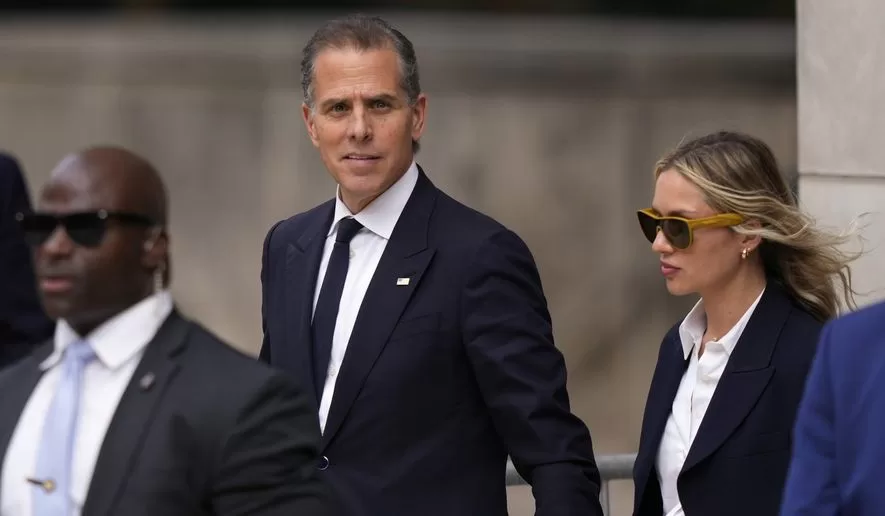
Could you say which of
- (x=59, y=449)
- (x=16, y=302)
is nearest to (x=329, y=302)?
(x=59, y=449)

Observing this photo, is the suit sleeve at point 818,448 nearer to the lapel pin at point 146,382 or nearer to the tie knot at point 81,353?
the lapel pin at point 146,382

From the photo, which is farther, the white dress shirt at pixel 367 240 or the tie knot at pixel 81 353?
the white dress shirt at pixel 367 240

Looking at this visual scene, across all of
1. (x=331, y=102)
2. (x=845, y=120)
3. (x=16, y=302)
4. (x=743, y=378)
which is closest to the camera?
(x=743, y=378)

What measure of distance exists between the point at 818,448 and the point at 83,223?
137 cm

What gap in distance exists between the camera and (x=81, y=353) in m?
3.32

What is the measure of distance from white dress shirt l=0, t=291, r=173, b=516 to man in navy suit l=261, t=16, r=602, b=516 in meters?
0.96

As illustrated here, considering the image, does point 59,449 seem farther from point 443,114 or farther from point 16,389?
point 443,114

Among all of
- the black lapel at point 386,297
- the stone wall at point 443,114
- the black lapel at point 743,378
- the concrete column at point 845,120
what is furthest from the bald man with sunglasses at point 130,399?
the stone wall at point 443,114

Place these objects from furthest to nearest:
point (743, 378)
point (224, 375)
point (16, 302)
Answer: point (16, 302)
point (743, 378)
point (224, 375)

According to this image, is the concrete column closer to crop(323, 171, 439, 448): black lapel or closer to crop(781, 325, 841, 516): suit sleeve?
crop(323, 171, 439, 448): black lapel

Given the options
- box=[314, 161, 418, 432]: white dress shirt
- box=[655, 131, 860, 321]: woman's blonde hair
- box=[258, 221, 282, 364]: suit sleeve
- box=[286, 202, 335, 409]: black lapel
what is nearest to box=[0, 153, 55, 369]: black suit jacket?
box=[258, 221, 282, 364]: suit sleeve

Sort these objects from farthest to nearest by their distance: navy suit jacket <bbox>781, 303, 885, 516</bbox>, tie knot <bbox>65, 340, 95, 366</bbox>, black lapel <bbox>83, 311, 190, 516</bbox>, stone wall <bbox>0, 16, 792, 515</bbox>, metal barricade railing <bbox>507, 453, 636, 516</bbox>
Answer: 1. stone wall <bbox>0, 16, 792, 515</bbox>
2. metal barricade railing <bbox>507, 453, 636, 516</bbox>
3. tie knot <bbox>65, 340, 95, 366</bbox>
4. black lapel <bbox>83, 311, 190, 516</bbox>
5. navy suit jacket <bbox>781, 303, 885, 516</bbox>

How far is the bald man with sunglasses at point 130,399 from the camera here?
3244 millimetres

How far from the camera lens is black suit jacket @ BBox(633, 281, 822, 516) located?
4215 mm
